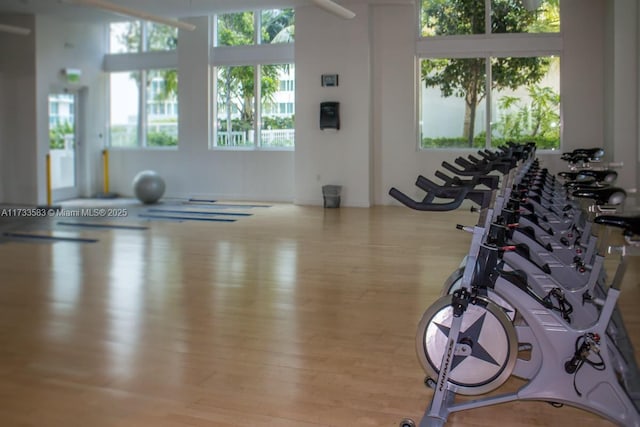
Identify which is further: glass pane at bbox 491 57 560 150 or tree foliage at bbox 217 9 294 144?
tree foliage at bbox 217 9 294 144

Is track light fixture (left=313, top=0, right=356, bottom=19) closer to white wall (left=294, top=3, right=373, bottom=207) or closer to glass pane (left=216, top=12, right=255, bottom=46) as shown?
white wall (left=294, top=3, right=373, bottom=207)

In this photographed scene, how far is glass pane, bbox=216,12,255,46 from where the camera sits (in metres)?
12.6

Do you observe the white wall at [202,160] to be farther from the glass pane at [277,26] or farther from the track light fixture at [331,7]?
the track light fixture at [331,7]

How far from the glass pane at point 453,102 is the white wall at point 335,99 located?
3.51 ft

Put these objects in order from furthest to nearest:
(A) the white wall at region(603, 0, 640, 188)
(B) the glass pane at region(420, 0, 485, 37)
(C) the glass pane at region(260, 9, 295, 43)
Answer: (C) the glass pane at region(260, 9, 295, 43), (B) the glass pane at region(420, 0, 485, 37), (A) the white wall at region(603, 0, 640, 188)

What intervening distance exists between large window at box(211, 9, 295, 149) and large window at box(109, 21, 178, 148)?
1029mm

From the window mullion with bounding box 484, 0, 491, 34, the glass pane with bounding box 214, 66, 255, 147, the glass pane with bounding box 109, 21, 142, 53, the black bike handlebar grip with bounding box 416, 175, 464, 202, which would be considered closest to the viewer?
the black bike handlebar grip with bounding box 416, 175, 464, 202

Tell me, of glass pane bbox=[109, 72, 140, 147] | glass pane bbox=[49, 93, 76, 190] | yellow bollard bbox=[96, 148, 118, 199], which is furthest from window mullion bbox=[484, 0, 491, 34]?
glass pane bbox=[49, 93, 76, 190]

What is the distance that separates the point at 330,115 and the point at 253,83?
2011 mm

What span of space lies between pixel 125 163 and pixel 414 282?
9.37 meters

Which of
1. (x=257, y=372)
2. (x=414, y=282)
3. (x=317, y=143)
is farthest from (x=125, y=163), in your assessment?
(x=257, y=372)

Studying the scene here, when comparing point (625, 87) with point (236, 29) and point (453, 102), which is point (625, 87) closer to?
point (453, 102)

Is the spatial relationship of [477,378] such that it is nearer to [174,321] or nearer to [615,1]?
[174,321]

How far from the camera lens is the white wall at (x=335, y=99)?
1140 centimetres
